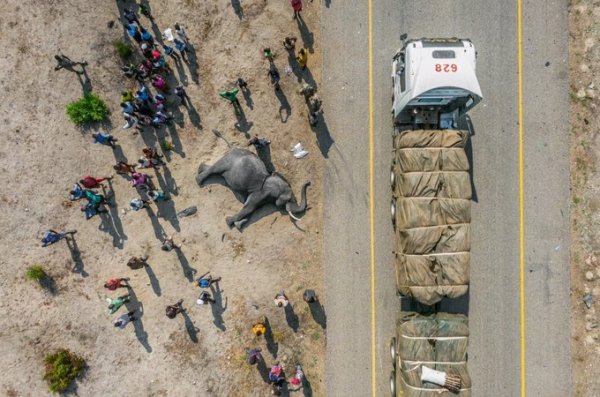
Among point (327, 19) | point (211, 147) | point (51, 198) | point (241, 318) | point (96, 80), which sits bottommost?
point (241, 318)

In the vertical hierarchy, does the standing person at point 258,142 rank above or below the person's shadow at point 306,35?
below

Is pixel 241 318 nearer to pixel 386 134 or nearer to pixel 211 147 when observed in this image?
pixel 211 147

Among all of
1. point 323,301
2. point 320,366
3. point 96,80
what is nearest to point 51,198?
point 96,80

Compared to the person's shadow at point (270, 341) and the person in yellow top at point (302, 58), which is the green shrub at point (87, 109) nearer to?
the person in yellow top at point (302, 58)

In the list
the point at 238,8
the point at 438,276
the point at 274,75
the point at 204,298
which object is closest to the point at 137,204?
the point at 204,298

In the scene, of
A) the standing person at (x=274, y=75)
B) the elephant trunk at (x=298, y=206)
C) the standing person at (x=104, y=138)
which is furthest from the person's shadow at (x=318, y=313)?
the standing person at (x=104, y=138)

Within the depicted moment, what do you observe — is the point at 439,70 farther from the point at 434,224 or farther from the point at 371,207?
the point at 371,207
